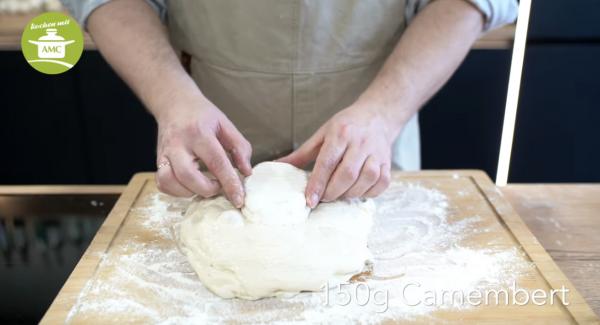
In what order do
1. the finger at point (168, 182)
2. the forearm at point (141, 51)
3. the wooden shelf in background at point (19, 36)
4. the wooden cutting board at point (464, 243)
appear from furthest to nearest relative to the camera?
the wooden shelf in background at point (19, 36)
the forearm at point (141, 51)
the finger at point (168, 182)
the wooden cutting board at point (464, 243)

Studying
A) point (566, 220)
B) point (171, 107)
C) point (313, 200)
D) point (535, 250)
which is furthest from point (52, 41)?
point (566, 220)

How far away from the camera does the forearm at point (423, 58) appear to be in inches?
42.9

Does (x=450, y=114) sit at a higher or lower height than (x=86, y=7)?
lower

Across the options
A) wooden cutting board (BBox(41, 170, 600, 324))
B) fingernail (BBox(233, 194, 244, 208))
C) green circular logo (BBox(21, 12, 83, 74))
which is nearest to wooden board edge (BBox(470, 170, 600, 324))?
wooden cutting board (BBox(41, 170, 600, 324))

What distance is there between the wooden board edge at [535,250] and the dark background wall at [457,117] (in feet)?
2.96

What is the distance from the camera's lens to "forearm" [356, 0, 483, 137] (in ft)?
Result: 3.57

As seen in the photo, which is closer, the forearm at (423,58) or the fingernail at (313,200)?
the fingernail at (313,200)

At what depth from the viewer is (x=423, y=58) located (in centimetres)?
113

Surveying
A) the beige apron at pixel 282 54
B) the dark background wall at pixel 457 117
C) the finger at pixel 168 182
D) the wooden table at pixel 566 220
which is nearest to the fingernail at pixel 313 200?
the finger at pixel 168 182

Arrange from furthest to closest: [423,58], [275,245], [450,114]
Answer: [450,114]
[423,58]
[275,245]

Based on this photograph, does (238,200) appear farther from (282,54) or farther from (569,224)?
(569,224)

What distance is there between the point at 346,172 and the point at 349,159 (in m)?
0.02

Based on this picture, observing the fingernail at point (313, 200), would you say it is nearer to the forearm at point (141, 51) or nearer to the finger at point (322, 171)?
the finger at point (322, 171)

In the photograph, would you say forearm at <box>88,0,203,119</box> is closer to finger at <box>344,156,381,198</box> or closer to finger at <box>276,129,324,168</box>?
finger at <box>276,129,324,168</box>
